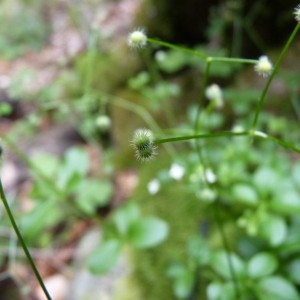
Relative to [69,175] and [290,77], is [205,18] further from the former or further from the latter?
[69,175]

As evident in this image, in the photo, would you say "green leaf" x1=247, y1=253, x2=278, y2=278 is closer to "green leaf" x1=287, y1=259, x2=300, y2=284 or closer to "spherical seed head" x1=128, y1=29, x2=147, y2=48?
"green leaf" x1=287, y1=259, x2=300, y2=284

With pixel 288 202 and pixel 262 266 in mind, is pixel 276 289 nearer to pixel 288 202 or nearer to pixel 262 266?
pixel 262 266

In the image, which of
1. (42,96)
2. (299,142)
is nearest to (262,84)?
(299,142)

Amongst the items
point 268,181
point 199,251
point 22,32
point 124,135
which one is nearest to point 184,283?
point 199,251

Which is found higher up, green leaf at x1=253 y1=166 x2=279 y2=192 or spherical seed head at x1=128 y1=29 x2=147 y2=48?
spherical seed head at x1=128 y1=29 x2=147 y2=48

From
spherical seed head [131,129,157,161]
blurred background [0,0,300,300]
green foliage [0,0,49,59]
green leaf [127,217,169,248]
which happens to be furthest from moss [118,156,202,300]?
green foliage [0,0,49,59]

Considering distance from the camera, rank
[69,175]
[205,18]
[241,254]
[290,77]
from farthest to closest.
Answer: [205,18]
[290,77]
[69,175]
[241,254]

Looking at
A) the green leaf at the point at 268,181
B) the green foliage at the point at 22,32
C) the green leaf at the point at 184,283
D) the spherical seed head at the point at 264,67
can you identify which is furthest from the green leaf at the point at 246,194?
the green foliage at the point at 22,32
